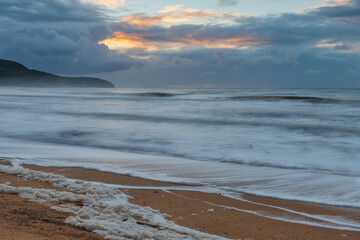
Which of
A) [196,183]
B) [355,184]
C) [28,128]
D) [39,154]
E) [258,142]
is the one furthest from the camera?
[28,128]

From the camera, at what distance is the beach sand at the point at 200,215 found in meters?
2.64

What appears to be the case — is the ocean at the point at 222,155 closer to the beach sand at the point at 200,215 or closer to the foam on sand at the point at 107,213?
the beach sand at the point at 200,215

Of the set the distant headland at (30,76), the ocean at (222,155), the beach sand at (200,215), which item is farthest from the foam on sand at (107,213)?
the distant headland at (30,76)

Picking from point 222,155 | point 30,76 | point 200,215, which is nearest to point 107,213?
point 200,215

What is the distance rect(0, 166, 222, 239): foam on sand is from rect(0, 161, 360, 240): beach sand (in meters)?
0.12

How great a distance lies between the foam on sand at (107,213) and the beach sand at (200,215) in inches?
4.7

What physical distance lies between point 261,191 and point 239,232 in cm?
158

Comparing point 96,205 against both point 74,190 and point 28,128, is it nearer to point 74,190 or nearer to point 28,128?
point 74,190

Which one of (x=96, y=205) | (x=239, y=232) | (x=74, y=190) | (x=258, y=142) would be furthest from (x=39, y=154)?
(x=258, y=142)

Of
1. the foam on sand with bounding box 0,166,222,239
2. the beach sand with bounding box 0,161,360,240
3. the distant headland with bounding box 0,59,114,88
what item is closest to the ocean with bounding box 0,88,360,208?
the beach sand with bounding box 0,161,360,240

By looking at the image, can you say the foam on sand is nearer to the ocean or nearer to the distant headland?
the ocean

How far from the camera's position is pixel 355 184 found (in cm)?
520

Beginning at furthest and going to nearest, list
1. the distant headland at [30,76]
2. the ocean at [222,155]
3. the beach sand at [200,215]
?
the distant headland at [30,76] → the ocean at [222,155] → the beach sand at [200,215]

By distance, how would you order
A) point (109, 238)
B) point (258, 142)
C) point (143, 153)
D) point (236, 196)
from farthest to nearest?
point (258, 142)
point (143, 153)
point (236, 196)
point (109, 238)
